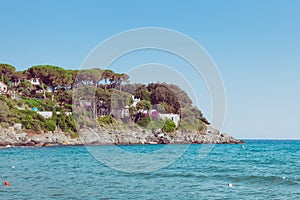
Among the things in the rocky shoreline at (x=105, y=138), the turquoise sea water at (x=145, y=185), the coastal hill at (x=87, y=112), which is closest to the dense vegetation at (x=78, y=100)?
the coastal hill at (x=87, y=112)

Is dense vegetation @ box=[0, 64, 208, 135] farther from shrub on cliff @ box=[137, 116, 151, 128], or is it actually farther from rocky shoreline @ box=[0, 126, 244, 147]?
rocky shoreline @ box=[0, 126, 244, 147]

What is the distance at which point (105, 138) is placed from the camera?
71312 millimetres

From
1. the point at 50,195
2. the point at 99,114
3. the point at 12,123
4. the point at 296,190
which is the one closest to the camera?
the point at 50,195

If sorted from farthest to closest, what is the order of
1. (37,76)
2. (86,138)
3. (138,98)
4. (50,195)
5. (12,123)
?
(37,76) < (86,138) < (12,123) < (138,98) < (50,195)

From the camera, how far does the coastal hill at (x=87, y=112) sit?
5550 cm

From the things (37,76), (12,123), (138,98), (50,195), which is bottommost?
(50,195)

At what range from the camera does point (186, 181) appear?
71.7ft

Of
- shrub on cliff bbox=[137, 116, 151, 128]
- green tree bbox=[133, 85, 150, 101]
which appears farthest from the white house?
green tree bbox=[133, 85, 150, 101]

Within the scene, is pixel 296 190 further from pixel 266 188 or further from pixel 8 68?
pixel 8 68

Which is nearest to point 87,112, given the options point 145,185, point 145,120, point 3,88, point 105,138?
point 105,138

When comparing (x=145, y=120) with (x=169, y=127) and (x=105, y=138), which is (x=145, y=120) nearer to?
(x=105, y=138)

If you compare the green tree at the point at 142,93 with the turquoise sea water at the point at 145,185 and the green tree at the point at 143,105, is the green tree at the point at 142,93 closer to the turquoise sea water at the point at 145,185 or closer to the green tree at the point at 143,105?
the green tree at the point at 143,105

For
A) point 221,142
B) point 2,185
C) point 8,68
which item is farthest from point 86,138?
point 2,185

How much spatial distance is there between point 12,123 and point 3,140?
4.85m
